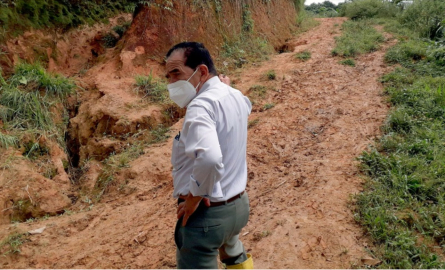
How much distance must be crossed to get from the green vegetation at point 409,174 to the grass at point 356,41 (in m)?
1.43

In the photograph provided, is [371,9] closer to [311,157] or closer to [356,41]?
[356,41]

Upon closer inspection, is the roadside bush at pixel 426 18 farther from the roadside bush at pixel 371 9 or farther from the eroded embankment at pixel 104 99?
the eroded embankment at pixel 104 99

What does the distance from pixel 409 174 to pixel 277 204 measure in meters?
1.33

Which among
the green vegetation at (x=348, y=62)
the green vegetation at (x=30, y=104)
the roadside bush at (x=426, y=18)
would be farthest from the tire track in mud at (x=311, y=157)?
the green vegetation at (x=30, y=104)

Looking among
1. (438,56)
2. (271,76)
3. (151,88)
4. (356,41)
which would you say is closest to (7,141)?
(151,88)

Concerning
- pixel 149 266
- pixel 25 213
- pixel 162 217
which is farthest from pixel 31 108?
pixel 149 266

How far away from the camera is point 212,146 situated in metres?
1.41

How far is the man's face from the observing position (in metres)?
1.73

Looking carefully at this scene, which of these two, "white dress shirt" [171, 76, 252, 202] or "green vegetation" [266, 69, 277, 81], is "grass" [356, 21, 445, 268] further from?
"green vegetation" [266, 69, 277, 81]

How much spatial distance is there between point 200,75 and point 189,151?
1.63 feet

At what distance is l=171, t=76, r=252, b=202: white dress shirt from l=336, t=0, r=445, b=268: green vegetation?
144 cm

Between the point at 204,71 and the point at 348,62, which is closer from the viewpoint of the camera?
the point at 204,71

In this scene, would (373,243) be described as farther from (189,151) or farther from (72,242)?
(72,242)

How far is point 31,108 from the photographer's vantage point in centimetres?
478
